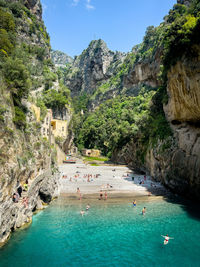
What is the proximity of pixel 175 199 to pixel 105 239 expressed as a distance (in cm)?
1490

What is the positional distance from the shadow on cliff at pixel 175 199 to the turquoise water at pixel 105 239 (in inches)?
32.4

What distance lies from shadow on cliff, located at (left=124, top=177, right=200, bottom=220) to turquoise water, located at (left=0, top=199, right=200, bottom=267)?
82 cm

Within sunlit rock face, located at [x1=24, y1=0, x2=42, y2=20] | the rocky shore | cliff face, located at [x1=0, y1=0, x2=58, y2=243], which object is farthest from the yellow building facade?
sunlit rock face, located at [x1=24, y1=0, x2=42, y2=20]

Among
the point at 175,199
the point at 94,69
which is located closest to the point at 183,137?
the point at 175,199

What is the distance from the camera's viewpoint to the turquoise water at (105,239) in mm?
12102

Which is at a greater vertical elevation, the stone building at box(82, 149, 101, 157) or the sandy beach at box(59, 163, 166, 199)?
the stone building at box(82, 149, 101, 157)

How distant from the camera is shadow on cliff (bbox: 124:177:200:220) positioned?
2044 centimetres

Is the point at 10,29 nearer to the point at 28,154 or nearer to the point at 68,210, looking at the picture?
the point at 28,154

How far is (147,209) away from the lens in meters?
21.5

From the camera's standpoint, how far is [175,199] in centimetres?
2533


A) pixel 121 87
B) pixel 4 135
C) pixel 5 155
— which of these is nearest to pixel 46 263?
pixel 5 155

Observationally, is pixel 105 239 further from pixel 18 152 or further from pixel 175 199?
pixel 175 199

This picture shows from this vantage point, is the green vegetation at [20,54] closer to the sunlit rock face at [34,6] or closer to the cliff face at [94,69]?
the sunlit rock face at [34,6]

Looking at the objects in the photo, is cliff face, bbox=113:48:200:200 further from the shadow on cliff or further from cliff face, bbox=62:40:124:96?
cliff face, bbox=62:40:124:96
